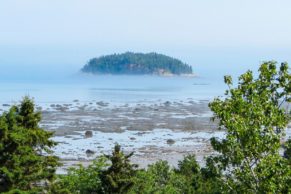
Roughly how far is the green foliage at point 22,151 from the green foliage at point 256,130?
1037 centimetres

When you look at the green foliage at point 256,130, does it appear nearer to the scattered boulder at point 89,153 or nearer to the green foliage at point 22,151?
the green foliage at point 22,151

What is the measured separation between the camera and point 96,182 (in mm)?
26719

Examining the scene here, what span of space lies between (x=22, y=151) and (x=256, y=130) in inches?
466

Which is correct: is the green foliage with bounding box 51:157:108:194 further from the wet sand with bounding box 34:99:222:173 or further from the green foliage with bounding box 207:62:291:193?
the wet sand with bounding box 34:99:222:173

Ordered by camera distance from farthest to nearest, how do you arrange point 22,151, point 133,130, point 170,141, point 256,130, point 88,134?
point 133,130 < point 88,134 < point 170,141 < point 22,151 < point 256,130

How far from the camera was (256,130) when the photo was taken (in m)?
13.7

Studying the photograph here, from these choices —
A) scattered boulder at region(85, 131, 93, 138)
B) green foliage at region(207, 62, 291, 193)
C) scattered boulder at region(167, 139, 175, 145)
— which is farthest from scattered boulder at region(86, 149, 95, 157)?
green foliage at region(207, 62, 291, 193)

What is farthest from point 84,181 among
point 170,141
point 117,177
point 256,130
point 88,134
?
point 88,134

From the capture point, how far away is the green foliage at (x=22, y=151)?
2219cm

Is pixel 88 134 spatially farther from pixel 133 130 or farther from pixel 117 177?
pixel 117 177

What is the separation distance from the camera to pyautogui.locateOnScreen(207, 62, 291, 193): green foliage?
13.6 m

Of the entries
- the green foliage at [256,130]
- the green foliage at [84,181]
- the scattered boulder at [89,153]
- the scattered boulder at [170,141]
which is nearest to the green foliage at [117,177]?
the green foliage at [84,181]

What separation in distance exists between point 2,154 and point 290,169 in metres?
13.1

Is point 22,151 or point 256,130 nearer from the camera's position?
point 256,130
